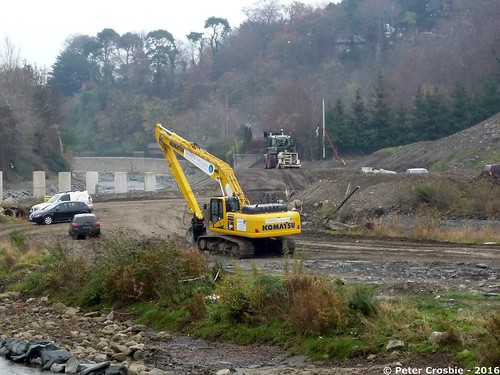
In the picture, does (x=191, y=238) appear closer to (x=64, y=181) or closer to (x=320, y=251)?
(x=320, y=251)

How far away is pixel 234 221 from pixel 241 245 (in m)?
0.92

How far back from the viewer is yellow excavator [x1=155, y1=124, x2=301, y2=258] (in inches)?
1308

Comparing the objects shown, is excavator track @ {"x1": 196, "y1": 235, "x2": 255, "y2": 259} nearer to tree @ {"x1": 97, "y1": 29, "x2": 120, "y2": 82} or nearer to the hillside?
the hillside

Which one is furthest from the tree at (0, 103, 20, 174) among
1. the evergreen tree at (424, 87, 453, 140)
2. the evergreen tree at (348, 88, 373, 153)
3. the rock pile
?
the rock pile

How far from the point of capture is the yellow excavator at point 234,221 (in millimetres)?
33219

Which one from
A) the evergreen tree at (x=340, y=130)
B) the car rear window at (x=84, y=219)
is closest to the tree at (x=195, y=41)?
the evergreen tree at (x=340, y=130)

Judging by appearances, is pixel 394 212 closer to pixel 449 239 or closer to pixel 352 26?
pixel 449 239

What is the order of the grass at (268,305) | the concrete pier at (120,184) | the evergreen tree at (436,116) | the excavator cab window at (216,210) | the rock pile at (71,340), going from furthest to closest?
the evergreen tree at (436,116)
the concrete pier at (120,184)
the excavator cab window at (216,210)
the rock pile at (71,340)
the grass at (268,305)

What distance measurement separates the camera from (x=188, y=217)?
53938mm

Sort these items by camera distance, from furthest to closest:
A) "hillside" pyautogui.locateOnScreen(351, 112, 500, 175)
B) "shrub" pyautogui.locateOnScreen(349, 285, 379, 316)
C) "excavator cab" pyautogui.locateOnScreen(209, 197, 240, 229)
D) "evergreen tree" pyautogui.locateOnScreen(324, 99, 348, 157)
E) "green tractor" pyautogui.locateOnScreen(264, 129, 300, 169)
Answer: "evergreen tree" pyautogui.locateOnScreen(324, 99, 348, 157), "hillside" pyautogui.locateOnScreen(351, 112, 500, 175), "green tractor" pyautogui.locateOnScreen(264, 129, 300, 169), "excavator cab" pyautogui.locateOnScreen(209, 197, 240, 229), "shrub" pyautogui.locateOnScreen(349, 285, 379, 316)

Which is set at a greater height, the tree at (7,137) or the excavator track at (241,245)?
the tree at (7,137)

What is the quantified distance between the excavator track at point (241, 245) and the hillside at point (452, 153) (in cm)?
3686

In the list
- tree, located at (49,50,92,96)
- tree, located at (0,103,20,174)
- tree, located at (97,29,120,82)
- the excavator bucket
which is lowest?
the excavator bucket

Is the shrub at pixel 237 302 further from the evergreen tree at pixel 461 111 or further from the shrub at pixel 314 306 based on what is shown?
the evergreen tree at pixel 461 111
